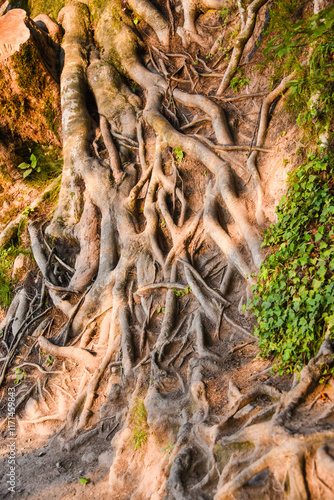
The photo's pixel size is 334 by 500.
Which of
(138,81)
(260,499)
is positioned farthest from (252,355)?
(138,81)

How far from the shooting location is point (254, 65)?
4.98 metres

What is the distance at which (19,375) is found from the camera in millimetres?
4949

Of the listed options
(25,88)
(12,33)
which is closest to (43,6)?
(12,33)

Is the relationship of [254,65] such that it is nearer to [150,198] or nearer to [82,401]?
[150,198]

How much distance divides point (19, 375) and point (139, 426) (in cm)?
255

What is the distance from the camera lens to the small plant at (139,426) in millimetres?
3047

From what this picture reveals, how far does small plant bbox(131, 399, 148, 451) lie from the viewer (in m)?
3.05

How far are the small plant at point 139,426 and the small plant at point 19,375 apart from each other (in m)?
2.33

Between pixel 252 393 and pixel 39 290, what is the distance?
4.10 m

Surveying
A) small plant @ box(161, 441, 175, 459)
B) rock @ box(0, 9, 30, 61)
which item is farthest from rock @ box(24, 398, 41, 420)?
rock @ box(0, 9, 30, 61)

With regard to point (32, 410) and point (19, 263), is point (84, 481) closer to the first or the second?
point (32, 410)

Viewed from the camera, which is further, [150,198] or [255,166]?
[150,198]

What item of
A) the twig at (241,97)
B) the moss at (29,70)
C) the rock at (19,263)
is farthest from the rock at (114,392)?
the moss at (29,70)

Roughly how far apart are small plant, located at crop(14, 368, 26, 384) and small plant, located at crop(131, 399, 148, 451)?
7.65 ft
